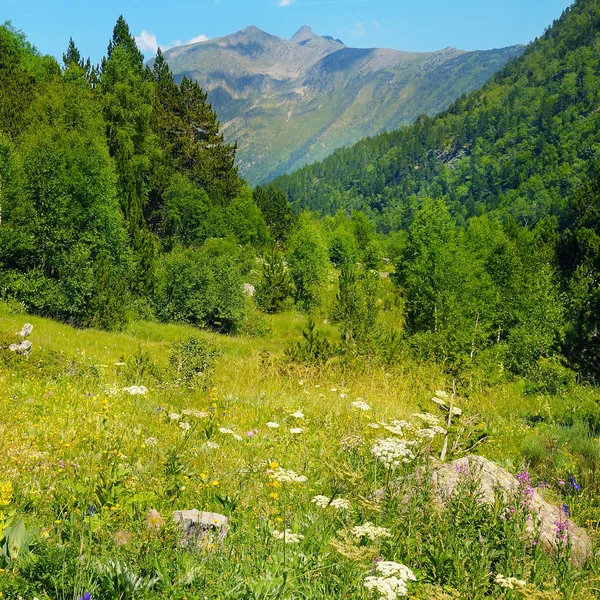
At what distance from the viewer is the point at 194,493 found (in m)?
4.23

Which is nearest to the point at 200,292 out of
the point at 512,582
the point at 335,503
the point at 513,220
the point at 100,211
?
the point at 100,211

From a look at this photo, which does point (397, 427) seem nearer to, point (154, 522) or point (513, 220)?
point (154, 522)

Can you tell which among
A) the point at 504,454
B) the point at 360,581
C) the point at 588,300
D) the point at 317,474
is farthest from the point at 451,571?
the point at 588,300

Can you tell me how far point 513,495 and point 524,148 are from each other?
173989 millimetres

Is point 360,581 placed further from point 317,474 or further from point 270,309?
point 270,309

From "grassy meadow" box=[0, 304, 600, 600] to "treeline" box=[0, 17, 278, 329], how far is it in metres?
19.8

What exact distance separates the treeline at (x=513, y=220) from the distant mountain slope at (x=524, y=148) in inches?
16.6

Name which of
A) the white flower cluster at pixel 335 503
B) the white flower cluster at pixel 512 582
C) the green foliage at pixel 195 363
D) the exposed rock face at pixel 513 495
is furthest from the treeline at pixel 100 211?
the white flower cluster at pixel 512 582

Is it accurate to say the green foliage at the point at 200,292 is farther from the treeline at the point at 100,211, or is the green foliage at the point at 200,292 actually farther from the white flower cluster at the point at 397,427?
the white flower cluster at the point at 397,427

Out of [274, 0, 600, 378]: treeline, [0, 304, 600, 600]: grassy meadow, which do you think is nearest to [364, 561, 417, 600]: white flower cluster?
[0, 304, 600, 600]: grassy meadow

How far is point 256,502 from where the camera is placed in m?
4.14

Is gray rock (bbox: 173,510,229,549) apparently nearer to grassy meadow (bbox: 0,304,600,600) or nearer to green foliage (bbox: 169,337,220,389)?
grassy meadow (bbox: 0,304,600,600)

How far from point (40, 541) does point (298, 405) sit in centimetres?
544

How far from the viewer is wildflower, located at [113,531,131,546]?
3107 millimetres
